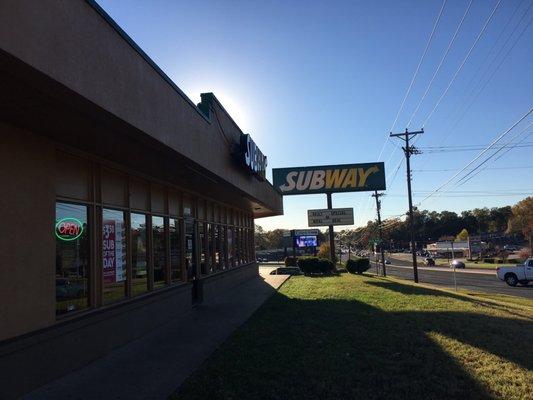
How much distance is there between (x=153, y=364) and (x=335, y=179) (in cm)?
2865

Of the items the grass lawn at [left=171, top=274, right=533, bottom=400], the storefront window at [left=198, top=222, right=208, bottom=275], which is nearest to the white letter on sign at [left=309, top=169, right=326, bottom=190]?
the storefront window at [left=198, top=222, right=208, bottom=275]

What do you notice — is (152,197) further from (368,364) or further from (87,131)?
(368,364)

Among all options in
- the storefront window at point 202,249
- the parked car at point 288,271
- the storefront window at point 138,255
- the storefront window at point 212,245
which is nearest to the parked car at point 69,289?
the storefront window at point 138,255

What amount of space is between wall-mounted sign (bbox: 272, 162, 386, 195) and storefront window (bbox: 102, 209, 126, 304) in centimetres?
2487

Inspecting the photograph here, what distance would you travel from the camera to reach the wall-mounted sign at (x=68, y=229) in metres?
7.67

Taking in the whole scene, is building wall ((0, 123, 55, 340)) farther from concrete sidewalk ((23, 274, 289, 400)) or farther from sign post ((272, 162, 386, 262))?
sign post ((272, 162, 386, 262))

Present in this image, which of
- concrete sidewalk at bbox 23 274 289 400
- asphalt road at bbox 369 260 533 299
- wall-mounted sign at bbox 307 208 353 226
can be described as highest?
wall-mounted sign at bbox 307 208 353 226

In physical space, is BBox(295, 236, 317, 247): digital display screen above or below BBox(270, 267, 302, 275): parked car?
above

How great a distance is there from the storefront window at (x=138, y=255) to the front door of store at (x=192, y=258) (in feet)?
10.4

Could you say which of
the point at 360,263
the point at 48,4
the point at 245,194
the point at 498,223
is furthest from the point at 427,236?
the point at 48,4

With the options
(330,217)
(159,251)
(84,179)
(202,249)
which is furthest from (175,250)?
(330,217)

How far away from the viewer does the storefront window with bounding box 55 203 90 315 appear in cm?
763

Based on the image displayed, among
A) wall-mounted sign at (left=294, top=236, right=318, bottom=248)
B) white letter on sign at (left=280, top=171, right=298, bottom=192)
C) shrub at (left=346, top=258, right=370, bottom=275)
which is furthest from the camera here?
wall-mounted sign at (left=294, top=236, right=318, bottom=248)

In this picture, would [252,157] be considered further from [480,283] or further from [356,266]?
[480,283]
